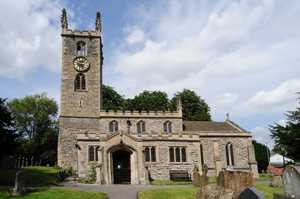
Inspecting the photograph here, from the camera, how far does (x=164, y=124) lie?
150ft

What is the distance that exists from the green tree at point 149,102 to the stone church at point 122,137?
532 inches

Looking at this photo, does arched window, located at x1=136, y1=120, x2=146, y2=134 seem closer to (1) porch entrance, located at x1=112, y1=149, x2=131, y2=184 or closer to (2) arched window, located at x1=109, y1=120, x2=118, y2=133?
(2) arched window, located at x1=109, y1=120, x2=118, y2=133

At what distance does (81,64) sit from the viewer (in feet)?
156

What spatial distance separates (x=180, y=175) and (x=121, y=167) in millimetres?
6473

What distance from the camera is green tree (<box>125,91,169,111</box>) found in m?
60.6

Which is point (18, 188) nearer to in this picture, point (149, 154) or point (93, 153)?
point (93, 153)

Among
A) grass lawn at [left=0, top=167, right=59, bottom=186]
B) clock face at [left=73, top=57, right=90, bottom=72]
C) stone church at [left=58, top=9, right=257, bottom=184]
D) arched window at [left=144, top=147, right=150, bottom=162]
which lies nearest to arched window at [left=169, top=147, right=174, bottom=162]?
stone church at [left=58, top=9, right=257, bottom=184]

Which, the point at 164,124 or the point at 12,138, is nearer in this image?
the point at 12,138

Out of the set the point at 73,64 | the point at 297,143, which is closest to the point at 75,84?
the point at 73,64

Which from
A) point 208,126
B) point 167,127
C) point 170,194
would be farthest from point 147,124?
point 170,194

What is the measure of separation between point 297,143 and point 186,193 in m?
7.45

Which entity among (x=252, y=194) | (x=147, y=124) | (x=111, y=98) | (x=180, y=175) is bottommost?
(x=180, y=175)

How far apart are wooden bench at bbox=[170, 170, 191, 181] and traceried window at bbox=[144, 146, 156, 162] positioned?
2550mm

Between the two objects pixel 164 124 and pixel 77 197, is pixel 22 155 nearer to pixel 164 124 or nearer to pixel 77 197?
pixel 164 124
